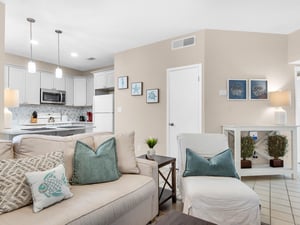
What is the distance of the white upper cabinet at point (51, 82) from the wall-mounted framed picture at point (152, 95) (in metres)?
3.11

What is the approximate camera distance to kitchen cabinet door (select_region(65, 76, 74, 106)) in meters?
6.07

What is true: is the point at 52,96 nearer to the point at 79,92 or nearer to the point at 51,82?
the point at 51,82

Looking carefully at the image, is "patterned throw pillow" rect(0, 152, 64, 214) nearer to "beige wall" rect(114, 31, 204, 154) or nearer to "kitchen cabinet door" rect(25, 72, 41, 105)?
"beige wall" rect(114, 31, 204, 154)

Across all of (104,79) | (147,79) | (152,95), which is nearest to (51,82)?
(104,79)

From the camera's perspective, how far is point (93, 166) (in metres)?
1.77

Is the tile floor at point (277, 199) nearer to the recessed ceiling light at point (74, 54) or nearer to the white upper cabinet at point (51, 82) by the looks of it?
the recessed ceiling light at point (74, 54)

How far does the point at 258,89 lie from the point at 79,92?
200 inches

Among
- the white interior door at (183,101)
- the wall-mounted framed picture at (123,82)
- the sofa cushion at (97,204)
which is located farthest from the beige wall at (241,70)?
the sofa cushion at (97,204)

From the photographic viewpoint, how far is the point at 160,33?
146 inches

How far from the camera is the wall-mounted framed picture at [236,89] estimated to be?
3.57 m

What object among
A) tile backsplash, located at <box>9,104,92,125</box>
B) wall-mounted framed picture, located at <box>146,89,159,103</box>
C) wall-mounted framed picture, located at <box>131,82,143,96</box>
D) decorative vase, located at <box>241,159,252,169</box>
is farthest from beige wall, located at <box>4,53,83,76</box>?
decorative vase, located at <box>241,159,252,169</box>

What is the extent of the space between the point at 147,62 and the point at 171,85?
2.72 feet

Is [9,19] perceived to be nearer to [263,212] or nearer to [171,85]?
[171,85]

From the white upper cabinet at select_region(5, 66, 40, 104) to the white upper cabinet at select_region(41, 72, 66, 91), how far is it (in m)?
0.15
